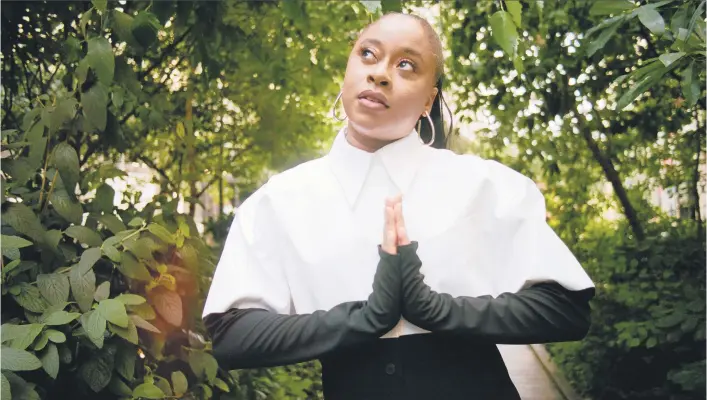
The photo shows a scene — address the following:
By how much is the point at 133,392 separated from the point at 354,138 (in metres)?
1.20

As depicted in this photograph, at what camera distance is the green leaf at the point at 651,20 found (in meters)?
1.95

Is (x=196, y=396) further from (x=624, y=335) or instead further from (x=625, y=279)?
(x=625, y=279)

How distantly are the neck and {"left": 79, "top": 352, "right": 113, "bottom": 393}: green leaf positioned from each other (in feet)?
3.80

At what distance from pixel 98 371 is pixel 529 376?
5111 mm

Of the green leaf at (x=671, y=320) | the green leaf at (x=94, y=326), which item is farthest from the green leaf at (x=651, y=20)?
the green leaf at (x=671, y=320)

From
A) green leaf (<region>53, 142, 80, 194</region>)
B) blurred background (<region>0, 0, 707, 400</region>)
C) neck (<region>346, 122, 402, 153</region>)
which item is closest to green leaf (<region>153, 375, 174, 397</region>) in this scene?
blurred background (<region>0, 0, 707, 400</region>)

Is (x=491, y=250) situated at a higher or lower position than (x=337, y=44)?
lower

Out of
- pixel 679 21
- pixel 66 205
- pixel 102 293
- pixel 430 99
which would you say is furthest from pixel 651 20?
pixel 66 205

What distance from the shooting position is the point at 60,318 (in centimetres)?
200

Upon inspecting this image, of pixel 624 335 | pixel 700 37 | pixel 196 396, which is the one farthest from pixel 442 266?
pixel 624 335

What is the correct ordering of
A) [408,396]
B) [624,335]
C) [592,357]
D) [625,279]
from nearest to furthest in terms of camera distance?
[408,396]
[624,335]
[625,279]
[592,357]

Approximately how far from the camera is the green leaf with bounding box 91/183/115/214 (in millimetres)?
2490

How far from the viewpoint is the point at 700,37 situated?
193 centimetres

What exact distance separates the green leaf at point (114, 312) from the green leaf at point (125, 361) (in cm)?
26
